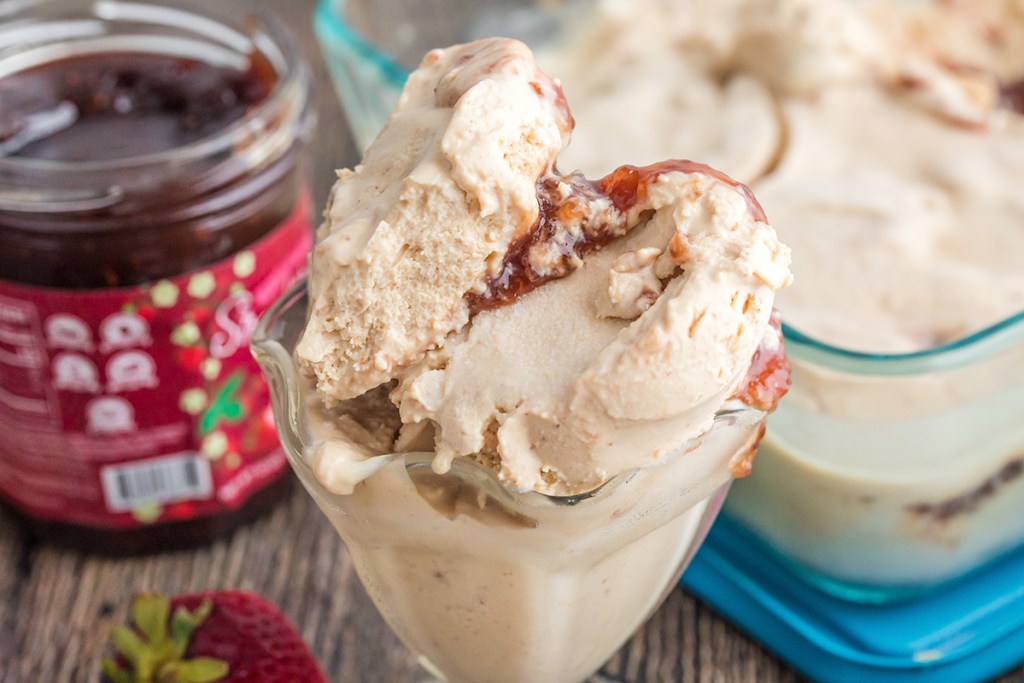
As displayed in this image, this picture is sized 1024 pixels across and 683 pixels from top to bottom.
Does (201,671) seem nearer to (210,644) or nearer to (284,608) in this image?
(210,644)

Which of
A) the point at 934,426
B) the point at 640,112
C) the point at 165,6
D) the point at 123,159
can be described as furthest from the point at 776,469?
the point at 165,6

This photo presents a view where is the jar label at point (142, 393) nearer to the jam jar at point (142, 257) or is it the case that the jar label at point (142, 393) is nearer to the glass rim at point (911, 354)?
the jam jar at point (142, 257)

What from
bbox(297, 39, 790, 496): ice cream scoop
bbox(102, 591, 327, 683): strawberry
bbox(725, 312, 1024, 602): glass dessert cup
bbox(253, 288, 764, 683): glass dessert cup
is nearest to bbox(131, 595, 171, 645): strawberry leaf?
bbox(102, 591, 327, 683): strawberry

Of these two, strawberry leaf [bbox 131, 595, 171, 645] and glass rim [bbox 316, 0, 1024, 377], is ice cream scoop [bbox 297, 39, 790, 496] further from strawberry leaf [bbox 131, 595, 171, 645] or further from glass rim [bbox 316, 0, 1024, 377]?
strawberry leaf [bbox 131, 595, 171, 645]

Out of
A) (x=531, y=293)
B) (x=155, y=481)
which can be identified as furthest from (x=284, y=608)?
(x=531, y=293)

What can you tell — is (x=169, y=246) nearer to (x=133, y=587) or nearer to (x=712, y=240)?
(x=133, y=587)

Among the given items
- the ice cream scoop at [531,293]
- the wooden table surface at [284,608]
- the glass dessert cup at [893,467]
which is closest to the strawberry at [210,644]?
the wooden table surface at [284,608]
